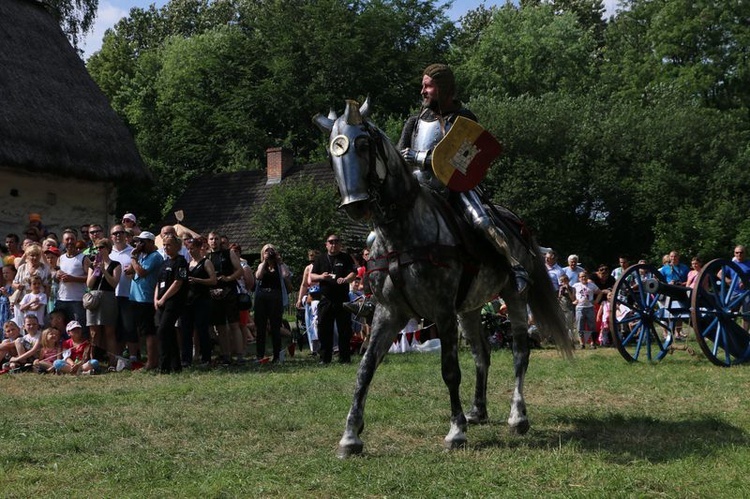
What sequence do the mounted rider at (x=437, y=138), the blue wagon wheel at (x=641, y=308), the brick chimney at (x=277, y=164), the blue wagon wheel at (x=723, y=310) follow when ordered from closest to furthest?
the mounted rider at (x=437, y=138), the blue wagon wheel at (x=723, y=310), the blue wagon wheel at (x=641, y=308), the brick chimney at (x=277, y=164)

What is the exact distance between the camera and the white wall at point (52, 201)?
2097cm

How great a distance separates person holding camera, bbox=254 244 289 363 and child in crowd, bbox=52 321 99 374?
2.48 metres

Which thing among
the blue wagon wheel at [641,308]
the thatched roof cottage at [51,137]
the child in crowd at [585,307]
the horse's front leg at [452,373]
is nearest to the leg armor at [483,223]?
the horse's front leg at [452,373]

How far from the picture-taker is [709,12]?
44.9m

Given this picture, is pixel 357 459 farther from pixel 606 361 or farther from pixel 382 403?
pixel 606 361

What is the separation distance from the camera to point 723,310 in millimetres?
12242

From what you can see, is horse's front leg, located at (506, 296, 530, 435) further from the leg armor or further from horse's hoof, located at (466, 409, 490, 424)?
the leg armor

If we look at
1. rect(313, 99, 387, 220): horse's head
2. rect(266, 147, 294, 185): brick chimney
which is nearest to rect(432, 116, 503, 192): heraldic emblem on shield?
rect(313, 99, 387, 220): horse's head

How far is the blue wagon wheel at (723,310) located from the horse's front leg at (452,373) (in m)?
6.28

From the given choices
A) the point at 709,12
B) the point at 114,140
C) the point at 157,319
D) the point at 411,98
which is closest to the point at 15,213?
the point at 114,140

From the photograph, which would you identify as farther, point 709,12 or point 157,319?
point 709,12

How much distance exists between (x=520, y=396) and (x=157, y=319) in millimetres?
7189

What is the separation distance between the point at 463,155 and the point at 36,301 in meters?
8.74

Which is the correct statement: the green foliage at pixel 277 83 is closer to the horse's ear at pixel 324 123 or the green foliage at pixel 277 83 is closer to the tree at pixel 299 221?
the tree at pixel 299 221
